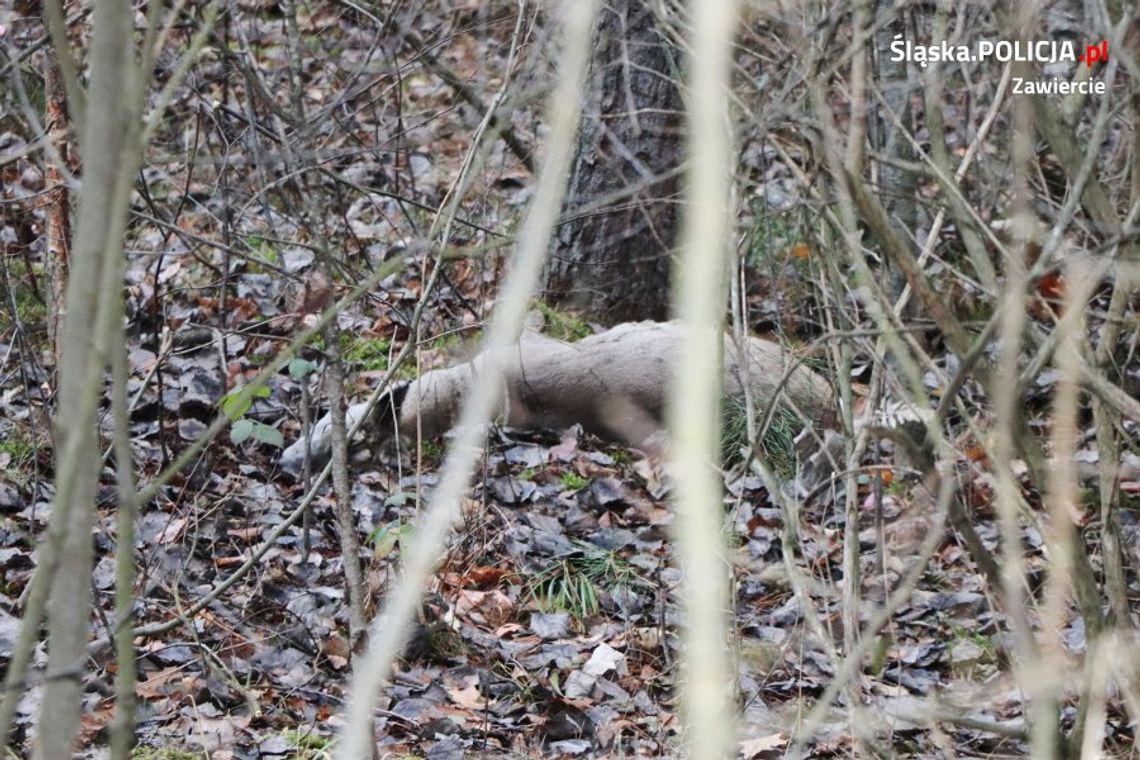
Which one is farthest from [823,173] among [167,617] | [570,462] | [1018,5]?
[570,462]

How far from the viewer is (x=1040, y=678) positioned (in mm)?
1988

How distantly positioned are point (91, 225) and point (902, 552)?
3.43m

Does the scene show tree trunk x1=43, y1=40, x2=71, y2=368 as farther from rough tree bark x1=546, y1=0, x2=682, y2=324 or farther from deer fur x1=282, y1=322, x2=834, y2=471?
rough tree bark x1=546, y1=0, x2=682, y2=324

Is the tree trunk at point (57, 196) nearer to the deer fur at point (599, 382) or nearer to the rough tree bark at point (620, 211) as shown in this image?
the deer fur at point (599, 382)

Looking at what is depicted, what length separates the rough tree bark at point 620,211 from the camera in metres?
5.29

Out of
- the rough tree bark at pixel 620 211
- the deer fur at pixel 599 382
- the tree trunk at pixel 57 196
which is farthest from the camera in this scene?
the rough tree bark at pixel 620 211

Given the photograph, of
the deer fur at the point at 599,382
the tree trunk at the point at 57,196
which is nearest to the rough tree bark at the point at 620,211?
the deer fur at the point at 599,382

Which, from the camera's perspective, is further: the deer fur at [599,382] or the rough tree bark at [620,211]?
the rough tree bark at [620,211]

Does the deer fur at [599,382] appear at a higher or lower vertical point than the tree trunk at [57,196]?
lower

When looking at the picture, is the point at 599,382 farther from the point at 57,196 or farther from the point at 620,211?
the point at 57,196

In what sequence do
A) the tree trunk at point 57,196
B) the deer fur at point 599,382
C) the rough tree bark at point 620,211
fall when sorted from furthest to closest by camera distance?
the rough tree bark at point 620,211
the deer fur at point 599,382
the tree trunk at point 57,196

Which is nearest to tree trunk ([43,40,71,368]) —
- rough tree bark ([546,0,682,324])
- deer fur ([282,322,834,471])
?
deer fur ([282,322,834,471])

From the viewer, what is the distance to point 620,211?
5293 millimetres

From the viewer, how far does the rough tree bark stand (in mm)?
5289
